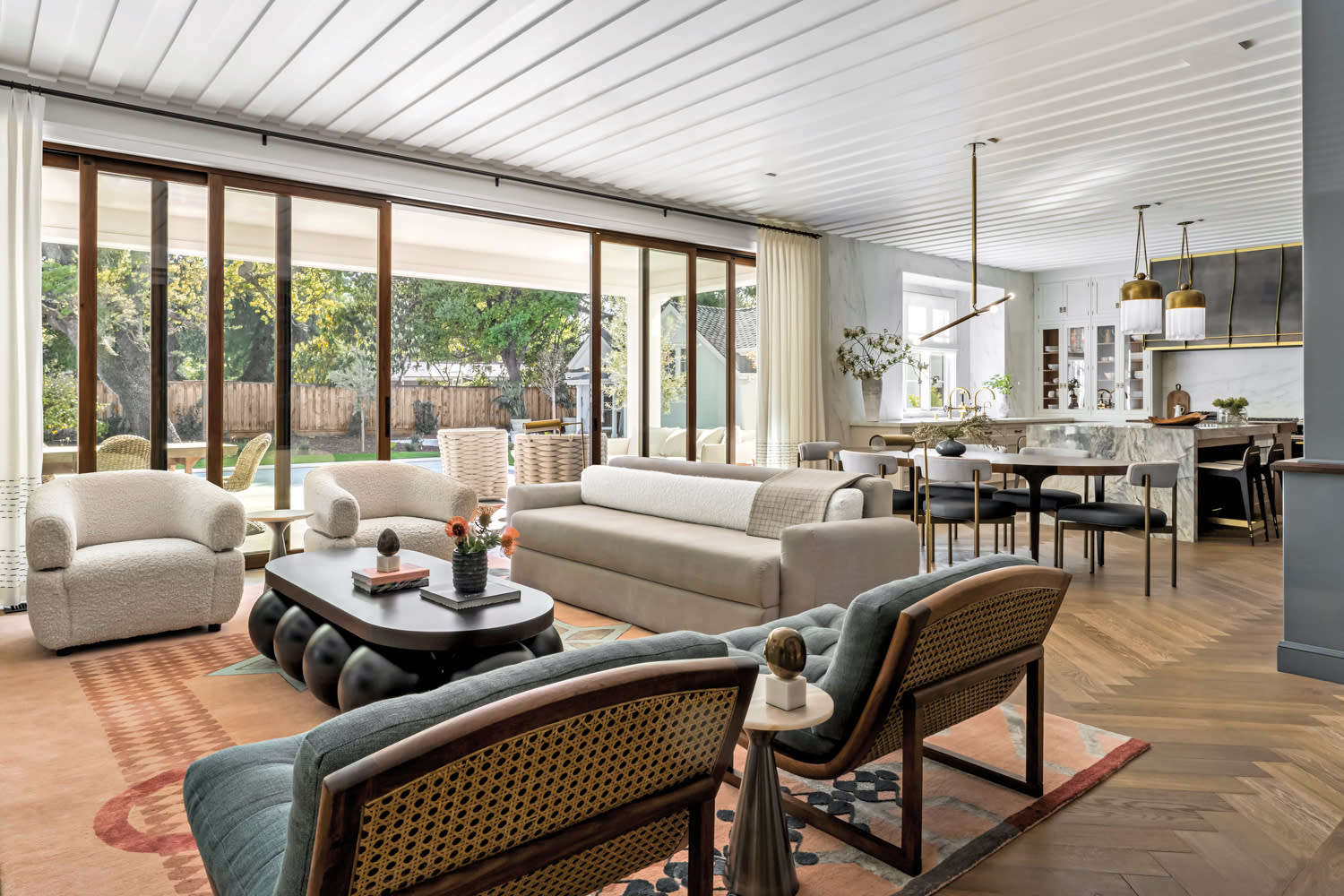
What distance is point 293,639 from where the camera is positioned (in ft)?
10.0

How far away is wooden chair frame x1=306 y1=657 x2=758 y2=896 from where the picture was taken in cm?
97

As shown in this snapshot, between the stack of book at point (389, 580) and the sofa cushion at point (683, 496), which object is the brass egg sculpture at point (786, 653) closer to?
the stack of book at point (389, 580)

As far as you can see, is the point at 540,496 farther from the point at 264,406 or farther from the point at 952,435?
the point at 952,435

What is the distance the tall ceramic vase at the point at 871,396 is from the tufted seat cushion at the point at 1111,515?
3.60m

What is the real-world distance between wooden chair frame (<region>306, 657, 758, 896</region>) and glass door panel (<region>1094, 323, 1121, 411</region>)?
10072mm

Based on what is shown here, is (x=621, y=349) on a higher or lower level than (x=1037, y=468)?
higher

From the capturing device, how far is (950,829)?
207 centimetres

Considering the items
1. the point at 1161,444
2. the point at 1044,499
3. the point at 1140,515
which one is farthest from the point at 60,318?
the point at 1161,444

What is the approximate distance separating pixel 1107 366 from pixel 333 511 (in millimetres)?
9129

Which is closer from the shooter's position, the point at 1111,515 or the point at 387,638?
the point at 387,638

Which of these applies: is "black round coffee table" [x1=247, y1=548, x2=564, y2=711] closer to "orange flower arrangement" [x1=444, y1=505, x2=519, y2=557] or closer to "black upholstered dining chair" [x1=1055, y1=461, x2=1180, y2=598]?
"orange flower arrangement" [x1=444, y1=505, x2=519, y2=557]

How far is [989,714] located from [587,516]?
2.35 meters

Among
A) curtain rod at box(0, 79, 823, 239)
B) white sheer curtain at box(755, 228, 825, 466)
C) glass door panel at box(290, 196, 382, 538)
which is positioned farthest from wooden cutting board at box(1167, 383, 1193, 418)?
glass door panel at box(290, 196, 382, 538)

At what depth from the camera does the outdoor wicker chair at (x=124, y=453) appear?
4691 millimetres
